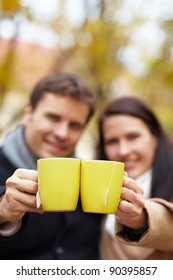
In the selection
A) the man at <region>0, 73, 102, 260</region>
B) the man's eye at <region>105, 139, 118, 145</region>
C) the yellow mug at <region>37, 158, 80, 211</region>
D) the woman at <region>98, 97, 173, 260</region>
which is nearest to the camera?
the yellow mug at <region>37, 158, 80, 211</region>

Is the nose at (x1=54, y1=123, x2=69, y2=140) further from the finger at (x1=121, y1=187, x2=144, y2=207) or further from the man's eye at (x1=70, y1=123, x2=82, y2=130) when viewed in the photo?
the finger at (x1=121, y1=187, x2=144, y2=207)

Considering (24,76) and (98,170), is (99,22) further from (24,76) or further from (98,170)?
(98,170)

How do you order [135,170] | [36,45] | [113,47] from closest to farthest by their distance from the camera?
[135,170]
[36,45]
[113,47]

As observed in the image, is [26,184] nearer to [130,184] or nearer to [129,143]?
[130,184]

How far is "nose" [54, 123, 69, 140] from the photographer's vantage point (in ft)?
5.54

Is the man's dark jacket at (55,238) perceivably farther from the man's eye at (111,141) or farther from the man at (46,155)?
the man's eye at (111,141)

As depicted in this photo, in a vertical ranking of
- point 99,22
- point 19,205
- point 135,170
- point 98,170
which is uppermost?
point 99,22

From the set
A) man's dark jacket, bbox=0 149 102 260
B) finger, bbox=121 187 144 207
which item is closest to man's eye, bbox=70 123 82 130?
man's dark jacket, bbox=0 149 102 260

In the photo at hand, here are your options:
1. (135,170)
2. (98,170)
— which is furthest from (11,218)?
(135,170)

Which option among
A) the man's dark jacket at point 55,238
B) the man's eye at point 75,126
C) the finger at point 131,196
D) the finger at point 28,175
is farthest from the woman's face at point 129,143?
the finger at point 28,175

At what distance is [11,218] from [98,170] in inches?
11.6

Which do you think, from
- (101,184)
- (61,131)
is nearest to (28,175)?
(101,184)

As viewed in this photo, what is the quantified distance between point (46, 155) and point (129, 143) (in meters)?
0.35
